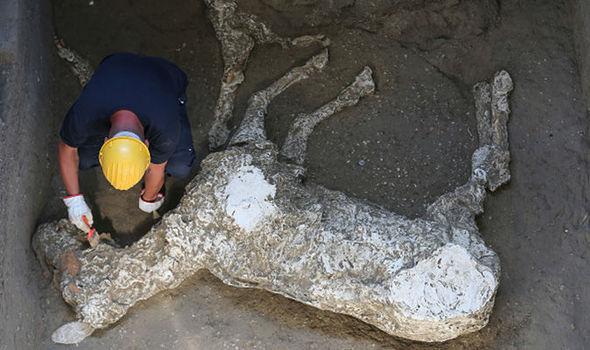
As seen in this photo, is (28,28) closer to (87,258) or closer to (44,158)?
(44,158)

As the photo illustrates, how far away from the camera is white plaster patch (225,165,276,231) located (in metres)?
2.54

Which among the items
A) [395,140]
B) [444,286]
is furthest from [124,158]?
[395,140]

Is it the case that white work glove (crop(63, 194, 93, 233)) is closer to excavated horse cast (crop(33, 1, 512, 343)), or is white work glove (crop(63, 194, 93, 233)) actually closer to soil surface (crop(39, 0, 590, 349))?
excavated horse cast (crop(33, 1, 512, 343))

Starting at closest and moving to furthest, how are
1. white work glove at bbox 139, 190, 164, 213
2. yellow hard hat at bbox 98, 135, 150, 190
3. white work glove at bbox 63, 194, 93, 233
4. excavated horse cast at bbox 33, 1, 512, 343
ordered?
yellow hard hat at bbox 98, 135, 150, 190
excavated horse cast at bbox 33, 1, 512, 343
white work glove at bbox 63, 194, 93, 233
white work glove at bbox 139, 190, 164, 213

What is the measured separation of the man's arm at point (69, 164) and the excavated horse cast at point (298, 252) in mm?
206

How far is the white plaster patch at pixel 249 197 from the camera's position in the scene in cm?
254

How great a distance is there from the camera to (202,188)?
262cm

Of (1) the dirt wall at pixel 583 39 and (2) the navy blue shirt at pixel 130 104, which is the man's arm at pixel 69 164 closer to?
(2) the navy blue shirt at pixel 130 104

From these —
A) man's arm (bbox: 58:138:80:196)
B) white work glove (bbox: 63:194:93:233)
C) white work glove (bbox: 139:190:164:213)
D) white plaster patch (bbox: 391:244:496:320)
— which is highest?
man's arm (bbox: 58:138:80:196)

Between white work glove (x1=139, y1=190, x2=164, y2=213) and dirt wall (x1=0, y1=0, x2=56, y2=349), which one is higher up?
dirt wall (x1=0, y1=0, x2=56, y2=349)

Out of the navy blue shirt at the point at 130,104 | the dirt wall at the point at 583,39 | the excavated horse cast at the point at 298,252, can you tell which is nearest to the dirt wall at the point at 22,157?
the excavated horse cast at the point at 298,252

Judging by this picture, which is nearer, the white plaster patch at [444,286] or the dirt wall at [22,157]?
the white plaster patch at [444,286]

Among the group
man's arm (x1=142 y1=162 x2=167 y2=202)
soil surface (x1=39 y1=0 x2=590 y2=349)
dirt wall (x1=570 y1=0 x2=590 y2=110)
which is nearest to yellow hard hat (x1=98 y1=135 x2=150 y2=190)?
man's arm (x1=142 y1=162 x2=167 y2=202)

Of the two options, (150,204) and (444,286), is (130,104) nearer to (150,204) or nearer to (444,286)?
(150,204)
